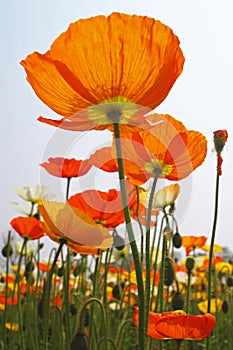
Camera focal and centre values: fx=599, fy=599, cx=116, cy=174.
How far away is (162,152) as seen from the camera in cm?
81

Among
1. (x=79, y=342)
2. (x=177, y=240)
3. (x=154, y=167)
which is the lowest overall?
(x=79, y=342)

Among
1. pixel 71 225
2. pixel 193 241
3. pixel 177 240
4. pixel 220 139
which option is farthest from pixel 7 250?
pixel 193 241

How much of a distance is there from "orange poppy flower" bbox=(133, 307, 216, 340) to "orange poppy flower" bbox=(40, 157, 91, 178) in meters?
0.37

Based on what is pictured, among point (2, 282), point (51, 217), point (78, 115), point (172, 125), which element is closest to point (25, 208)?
point (2, 282)

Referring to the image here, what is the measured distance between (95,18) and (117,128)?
12cm

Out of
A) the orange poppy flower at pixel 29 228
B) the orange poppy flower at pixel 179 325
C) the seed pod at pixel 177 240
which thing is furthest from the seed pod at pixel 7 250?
the orange poppy flower at pixel 179 325

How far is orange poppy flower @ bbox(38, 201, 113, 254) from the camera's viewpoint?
3.12ft

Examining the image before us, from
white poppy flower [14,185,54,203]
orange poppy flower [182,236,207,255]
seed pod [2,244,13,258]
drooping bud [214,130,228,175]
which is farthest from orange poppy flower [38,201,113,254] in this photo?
orange poppy flower [182,236,207,255]

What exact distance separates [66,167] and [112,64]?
2.70 feet

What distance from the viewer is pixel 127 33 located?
1.97 feet

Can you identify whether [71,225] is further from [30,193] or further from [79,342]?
[30,193]

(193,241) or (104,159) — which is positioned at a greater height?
(104,159)

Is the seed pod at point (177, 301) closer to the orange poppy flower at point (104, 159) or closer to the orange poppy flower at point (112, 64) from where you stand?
the orange poppy flower at point (104, 159)

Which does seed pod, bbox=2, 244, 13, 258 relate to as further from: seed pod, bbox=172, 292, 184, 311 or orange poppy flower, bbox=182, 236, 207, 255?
orange poppy flower, bbox=182, 236, 207, 255
